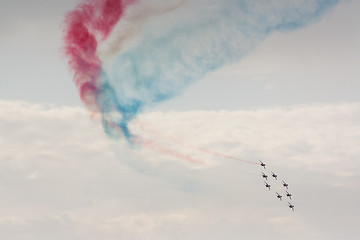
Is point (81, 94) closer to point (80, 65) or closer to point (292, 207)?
point (80, 65)

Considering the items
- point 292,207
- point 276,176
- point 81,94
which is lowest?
point 292,207

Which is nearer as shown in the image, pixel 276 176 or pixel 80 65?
pixel 80 65

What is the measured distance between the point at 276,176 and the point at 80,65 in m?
63.4

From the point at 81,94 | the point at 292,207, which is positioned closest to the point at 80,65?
the point at 81,94

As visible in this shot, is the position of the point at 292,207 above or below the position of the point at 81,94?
below

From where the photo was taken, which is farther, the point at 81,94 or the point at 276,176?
the point at 276,176

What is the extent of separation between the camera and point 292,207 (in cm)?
14500

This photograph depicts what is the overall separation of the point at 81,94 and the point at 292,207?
7060cm

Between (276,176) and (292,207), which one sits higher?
(276,176)

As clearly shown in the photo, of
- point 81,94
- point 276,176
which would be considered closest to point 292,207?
point 276,176

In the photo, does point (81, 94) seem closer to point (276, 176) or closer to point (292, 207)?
point (276, 176)

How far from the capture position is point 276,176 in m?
139

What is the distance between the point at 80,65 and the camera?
9844 centimetres

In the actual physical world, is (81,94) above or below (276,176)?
above
